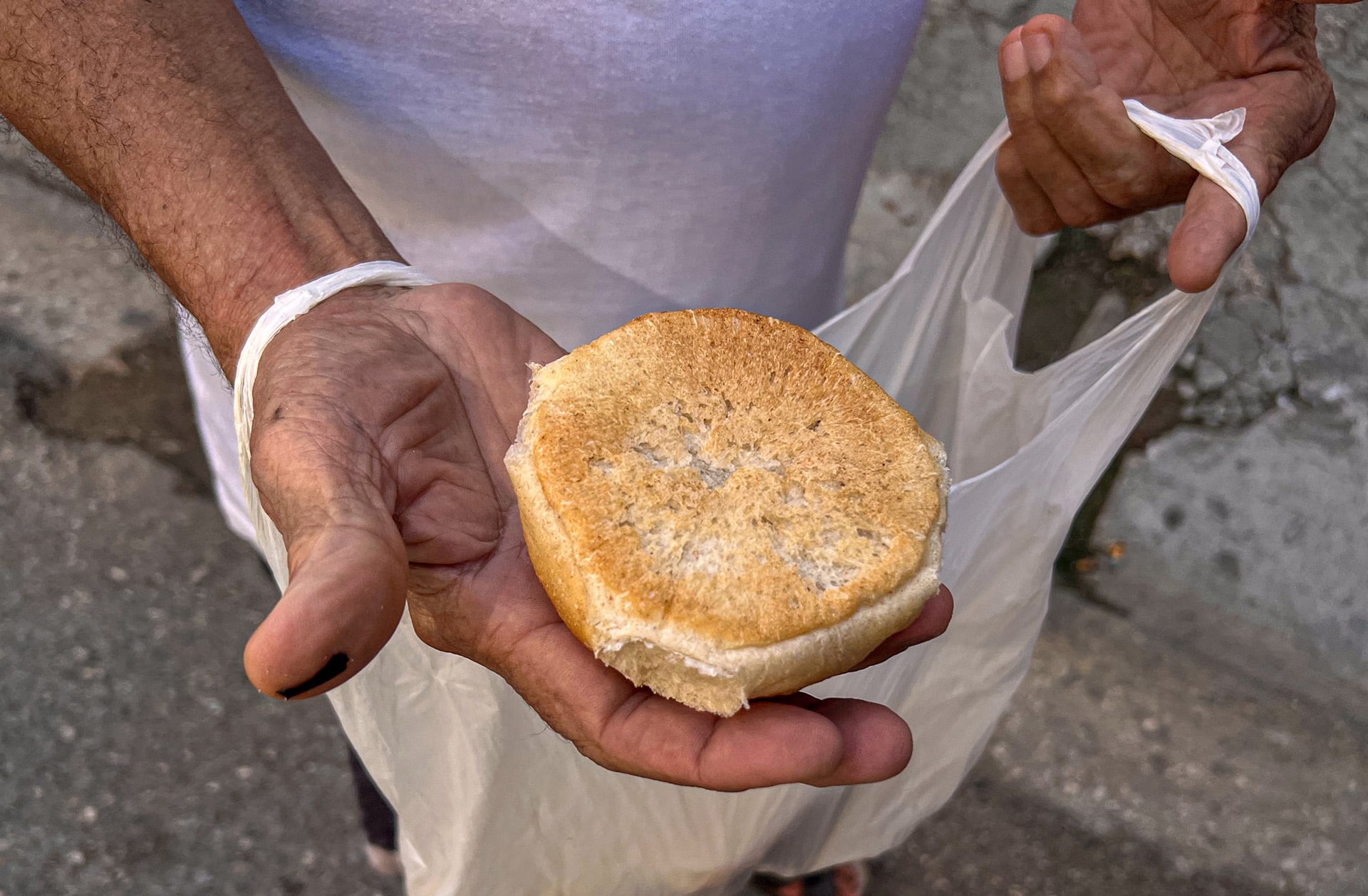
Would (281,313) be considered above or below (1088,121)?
below

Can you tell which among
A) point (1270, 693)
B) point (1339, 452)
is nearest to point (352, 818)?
point (1270, 693)

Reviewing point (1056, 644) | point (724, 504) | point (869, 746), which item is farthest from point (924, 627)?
point (1056, 644)

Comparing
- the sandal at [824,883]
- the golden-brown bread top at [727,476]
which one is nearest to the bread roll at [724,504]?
the golden-brown bread top at [727,476]

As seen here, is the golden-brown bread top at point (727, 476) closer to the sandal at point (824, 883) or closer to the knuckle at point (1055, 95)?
the knuckle at point (1055, 95)

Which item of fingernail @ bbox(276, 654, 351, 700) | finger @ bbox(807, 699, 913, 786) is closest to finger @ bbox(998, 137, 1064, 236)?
finger @ bbox(807, 699, 913, 786)

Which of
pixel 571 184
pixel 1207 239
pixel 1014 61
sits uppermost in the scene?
pixel 1014 61

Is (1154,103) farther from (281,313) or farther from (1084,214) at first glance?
(281,313)
